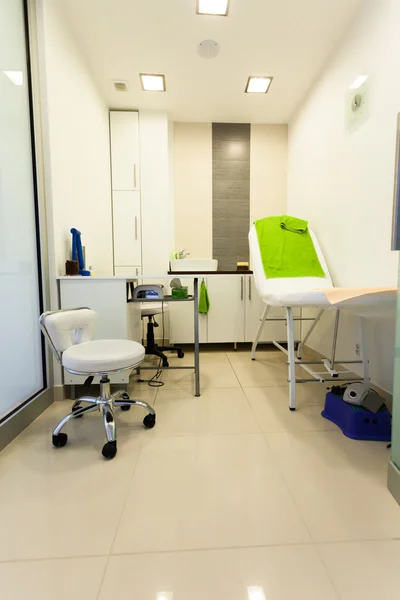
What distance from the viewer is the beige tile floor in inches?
30.1

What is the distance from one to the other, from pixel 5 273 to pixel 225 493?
1.51 meters

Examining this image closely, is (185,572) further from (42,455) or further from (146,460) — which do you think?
(42,455)

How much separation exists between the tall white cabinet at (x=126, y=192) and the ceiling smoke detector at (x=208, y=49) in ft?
3.66

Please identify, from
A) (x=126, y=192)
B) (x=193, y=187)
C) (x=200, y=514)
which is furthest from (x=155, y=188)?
(x=200, y=514)

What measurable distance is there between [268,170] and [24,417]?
11.7 ft

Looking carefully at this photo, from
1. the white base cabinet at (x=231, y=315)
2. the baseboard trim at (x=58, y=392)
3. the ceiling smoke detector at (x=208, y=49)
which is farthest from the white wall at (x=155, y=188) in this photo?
the baseboard trim at (x=58, y=392)

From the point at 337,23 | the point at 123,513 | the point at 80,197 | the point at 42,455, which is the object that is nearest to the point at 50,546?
the point at 123,513

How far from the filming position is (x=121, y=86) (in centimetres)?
280

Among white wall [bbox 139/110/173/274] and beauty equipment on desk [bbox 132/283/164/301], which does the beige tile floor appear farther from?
white wall [bbox 139/110/173/274]

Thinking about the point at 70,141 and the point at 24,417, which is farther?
the point at 70,141

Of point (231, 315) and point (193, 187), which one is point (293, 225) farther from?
point (193, 187)

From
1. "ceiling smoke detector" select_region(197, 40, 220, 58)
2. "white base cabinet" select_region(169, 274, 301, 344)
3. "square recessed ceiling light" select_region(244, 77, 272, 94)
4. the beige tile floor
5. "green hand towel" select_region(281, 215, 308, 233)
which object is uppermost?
"ceiling smoke detector" select_region(197, 40, 220, 58)

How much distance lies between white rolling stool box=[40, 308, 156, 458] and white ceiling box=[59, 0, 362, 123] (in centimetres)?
218

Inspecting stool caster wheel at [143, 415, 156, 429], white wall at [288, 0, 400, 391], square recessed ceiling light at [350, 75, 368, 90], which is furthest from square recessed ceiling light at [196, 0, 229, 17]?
stool caster wheel at [143, 415, 156, 429]
